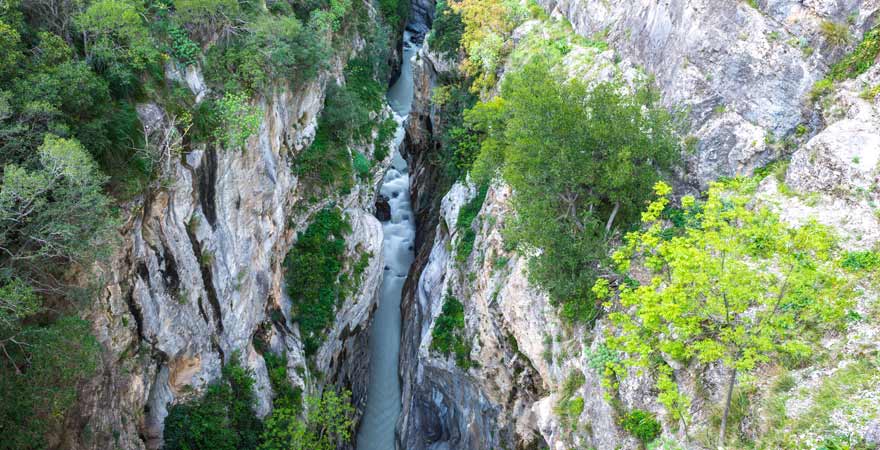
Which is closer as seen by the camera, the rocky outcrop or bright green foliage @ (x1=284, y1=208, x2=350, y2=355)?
the rocky outcrop

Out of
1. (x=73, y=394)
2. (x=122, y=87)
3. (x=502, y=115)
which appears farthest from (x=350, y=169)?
(x=73, y=394)

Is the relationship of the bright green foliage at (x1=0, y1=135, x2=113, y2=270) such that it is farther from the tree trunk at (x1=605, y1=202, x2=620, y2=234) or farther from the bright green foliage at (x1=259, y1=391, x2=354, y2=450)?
the tree trunk at (x1=605, y1=202, x2=620, y2=234)

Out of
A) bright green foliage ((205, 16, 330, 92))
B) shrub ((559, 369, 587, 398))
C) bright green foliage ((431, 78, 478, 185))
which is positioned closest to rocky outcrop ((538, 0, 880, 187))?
shrub ((559, 369, 587, 398))

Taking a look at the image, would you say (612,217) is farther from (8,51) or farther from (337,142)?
(337,142)

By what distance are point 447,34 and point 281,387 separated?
22.8 meters

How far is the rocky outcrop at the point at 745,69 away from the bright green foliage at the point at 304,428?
675 inches

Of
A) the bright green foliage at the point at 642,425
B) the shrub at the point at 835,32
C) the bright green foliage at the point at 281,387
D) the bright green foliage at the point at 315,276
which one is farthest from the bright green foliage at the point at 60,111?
the shrub at the point at 835,32

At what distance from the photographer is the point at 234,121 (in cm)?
1808

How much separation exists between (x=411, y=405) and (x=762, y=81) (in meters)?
20.6

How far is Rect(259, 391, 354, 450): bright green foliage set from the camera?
19797 mm

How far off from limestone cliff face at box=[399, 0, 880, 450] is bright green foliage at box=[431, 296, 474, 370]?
368 mm

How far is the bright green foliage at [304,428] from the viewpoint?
19.8 meters

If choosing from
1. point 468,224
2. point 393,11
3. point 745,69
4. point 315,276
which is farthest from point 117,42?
point 393,11

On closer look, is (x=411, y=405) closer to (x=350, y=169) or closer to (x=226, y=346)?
(x=226, y=346)
